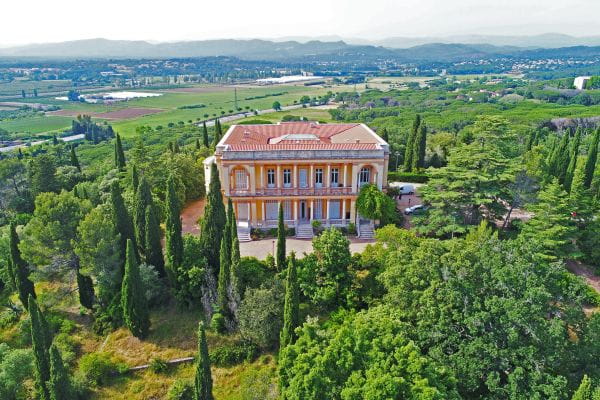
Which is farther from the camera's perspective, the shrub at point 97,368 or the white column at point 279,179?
the white column at point 279,179

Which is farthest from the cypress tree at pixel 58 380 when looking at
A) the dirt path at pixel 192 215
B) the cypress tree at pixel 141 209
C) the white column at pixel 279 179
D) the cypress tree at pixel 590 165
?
the cypress tree at pixel 590 165

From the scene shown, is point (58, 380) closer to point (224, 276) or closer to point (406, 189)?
point (224, 276)

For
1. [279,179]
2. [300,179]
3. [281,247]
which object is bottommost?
[281,247]

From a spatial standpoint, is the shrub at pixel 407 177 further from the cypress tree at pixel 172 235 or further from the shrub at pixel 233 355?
the shrub at pixel 233 355

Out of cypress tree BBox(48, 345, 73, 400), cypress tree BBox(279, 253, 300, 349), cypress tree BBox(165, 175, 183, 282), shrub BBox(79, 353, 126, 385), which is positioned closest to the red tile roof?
cypress tree BBox(165, 175, 183, 282)

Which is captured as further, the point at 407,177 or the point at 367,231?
the point at 407,177

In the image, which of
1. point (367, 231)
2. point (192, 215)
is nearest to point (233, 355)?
point (367, 231)

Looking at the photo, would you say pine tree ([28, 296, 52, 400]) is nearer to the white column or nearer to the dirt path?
the dirt path
